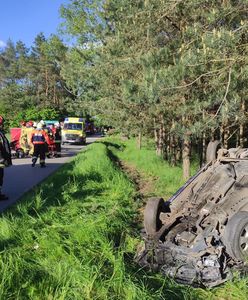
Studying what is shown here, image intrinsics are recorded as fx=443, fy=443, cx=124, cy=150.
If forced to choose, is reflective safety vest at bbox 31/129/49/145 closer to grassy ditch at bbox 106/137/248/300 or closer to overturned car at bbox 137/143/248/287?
grassy ditch at bbox 106/137/248/300

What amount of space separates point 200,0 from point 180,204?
4.03 metres

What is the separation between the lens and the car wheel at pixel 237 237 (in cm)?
520

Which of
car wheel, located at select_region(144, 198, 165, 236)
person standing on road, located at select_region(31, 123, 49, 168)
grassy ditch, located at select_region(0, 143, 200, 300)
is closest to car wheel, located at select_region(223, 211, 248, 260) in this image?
grassy ditch, located at select_region(0, 143, 200, 300)

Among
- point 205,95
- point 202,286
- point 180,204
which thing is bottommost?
point 202,286

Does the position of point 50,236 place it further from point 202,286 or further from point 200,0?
point 200,0

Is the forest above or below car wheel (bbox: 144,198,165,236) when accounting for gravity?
above

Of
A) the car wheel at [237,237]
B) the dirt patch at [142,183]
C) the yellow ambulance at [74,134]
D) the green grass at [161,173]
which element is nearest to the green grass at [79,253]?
the car wheel at [237,237]

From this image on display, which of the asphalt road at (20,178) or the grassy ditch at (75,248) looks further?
the asphalt road at (20,178)

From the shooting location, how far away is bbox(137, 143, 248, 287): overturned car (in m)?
5.08

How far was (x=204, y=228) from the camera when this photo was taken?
5.62 meters

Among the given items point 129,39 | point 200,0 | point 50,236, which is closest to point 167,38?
point 129,39

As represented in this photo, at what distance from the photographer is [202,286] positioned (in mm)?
4996

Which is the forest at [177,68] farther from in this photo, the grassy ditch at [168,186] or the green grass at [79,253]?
the green grass at [79,253]

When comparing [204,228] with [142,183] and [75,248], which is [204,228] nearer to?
[75,248]
